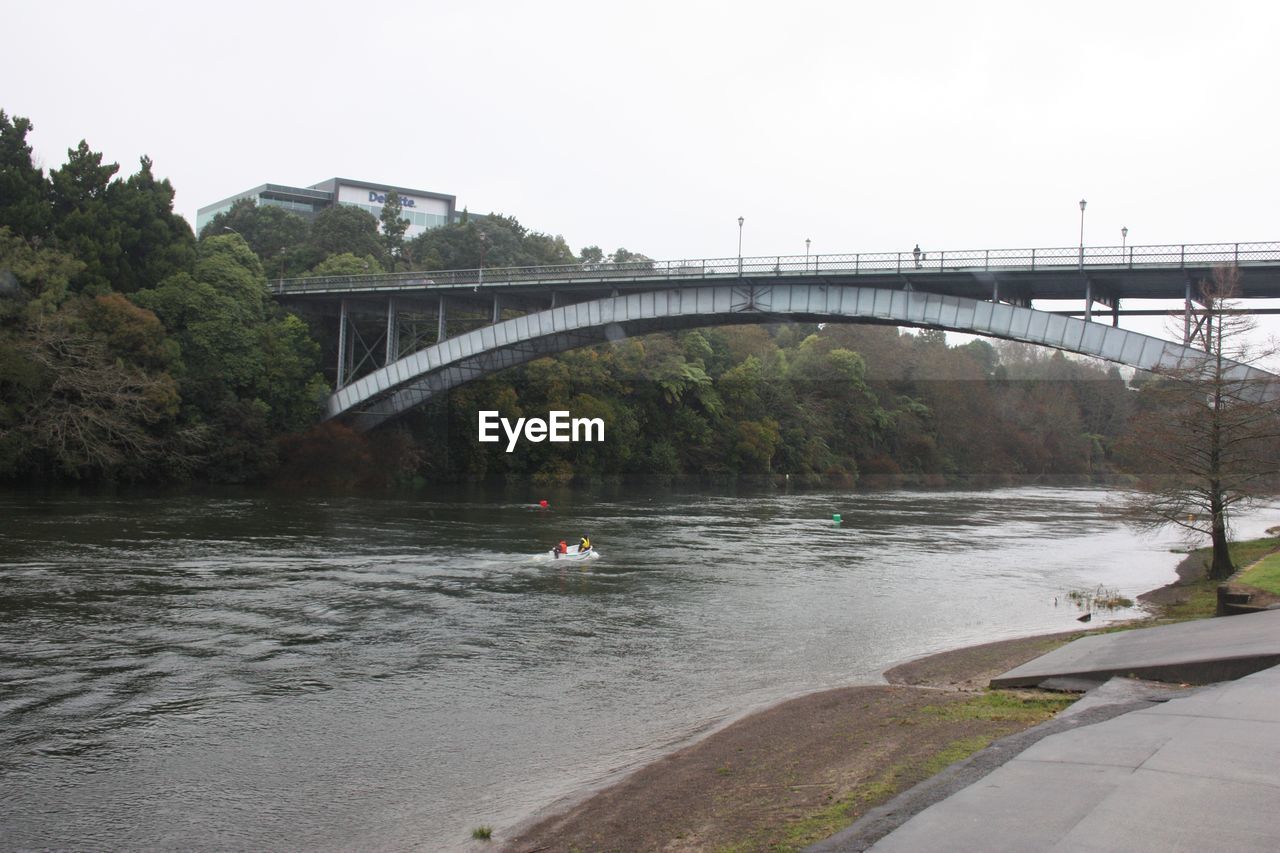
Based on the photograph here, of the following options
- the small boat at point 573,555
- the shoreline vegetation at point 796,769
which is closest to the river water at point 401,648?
the small boat at point 573,555

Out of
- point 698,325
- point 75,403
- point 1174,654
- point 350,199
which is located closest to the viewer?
point 1174,654

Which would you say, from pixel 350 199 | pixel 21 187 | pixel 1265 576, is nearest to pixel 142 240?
pixel 21 187

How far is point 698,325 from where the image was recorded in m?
63.5

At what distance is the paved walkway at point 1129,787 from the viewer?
6770 millimetres

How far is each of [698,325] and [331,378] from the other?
1334 inches

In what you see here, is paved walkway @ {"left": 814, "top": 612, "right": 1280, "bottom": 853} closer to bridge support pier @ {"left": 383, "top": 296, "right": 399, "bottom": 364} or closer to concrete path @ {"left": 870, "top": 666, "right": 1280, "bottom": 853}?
concrete path @ {"left": 870, "top": 666, "right": 1280, "bottom": 853}

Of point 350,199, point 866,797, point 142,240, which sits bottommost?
point 866,797

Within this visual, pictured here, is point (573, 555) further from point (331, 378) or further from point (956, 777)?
point (331, 378)

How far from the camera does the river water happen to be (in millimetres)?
11188

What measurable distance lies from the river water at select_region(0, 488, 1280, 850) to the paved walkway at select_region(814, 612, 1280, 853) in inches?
191

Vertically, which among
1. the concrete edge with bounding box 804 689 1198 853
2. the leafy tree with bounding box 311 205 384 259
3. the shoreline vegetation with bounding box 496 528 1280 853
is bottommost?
the shoreline vegetation with bounding box 496 528 1280 853

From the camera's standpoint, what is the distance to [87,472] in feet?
176

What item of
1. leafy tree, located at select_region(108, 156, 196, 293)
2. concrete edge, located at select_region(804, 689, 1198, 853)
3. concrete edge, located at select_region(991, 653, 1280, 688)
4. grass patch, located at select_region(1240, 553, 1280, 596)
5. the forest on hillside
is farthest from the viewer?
leafy tree, located at select_region(108, 156, 196, 293)

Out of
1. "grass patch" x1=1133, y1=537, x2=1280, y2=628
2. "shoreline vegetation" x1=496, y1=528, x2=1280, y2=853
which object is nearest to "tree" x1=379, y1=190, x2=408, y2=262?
"grass patch" x1=1133, y1=537, x2=1280, y2=628
